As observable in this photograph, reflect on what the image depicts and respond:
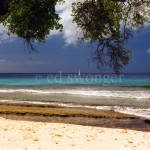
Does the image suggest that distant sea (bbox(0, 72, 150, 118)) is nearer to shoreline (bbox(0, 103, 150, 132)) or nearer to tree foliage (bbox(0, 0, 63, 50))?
shoreline (bbox(0, 103, 150, 132))

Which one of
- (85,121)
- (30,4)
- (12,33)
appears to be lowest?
(85,121)

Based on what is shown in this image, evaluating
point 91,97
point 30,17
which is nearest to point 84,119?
point 30,17

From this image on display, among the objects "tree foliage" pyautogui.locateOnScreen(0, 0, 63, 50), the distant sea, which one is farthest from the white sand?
the distant sea

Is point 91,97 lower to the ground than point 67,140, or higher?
lower

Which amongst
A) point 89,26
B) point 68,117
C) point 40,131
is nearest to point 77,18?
point 89,26

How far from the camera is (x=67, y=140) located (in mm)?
13430

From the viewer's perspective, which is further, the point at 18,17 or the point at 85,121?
the point at 85,121

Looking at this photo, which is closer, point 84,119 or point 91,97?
→ point 84,119

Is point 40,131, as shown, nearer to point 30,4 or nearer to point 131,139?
point 131,139

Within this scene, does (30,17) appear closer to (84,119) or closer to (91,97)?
(84,119)

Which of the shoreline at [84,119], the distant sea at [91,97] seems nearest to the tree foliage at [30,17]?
the shoreline at [84,119]

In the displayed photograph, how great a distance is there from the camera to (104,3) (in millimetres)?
14406

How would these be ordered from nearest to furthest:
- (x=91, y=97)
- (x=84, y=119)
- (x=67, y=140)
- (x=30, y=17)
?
(x=67, y=140)
(x=30, y=17)
(x=84, y=119)
(x=91, y=97)

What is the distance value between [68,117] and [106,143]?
1266 cm
